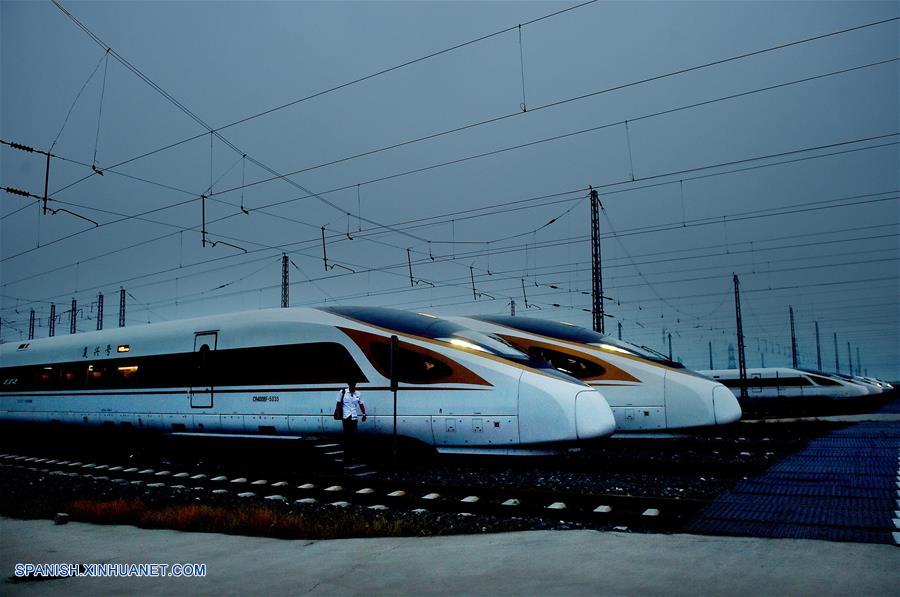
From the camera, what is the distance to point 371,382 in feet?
39.6

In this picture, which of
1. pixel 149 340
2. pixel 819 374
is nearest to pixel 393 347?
pixel 149 340

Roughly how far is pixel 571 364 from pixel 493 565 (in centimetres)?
973

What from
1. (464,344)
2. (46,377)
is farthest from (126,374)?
(464,344)

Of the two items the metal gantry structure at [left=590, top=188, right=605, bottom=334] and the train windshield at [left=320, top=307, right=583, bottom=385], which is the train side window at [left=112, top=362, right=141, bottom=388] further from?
the metal gantry structure at [left=590, top=188, right=605, bottom=334]

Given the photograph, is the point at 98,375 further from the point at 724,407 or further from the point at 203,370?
the point at 724,407

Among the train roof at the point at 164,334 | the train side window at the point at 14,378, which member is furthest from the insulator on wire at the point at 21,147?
the train side window at the point at 14,378

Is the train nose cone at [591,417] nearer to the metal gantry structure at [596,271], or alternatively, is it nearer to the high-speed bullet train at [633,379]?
the high-speed bullet train at [633,379]

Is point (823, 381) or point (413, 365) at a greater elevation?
point (413, 365)

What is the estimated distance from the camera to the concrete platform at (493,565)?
4.71 meters

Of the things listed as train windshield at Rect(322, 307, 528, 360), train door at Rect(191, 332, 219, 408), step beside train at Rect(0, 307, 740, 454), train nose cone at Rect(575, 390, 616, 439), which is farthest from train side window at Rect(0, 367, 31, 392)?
train nose cone at Rect(575, 390, 616, 439)

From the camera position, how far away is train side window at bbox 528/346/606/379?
14633mm

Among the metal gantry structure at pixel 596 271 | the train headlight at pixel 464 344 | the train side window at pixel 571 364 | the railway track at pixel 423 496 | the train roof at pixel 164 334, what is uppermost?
the metal gantry structure at pixel 596 271

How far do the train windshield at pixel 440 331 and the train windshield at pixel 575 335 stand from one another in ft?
10.4

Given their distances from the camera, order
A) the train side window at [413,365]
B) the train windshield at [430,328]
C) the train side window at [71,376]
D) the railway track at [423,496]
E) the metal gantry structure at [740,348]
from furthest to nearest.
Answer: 1. the metal gantry structure at [740,348]
2. the train side window at [71,376]
3. the train windshield at [430,328]
4. the train side window at [413,365]
5. the railway track at [423,496]
